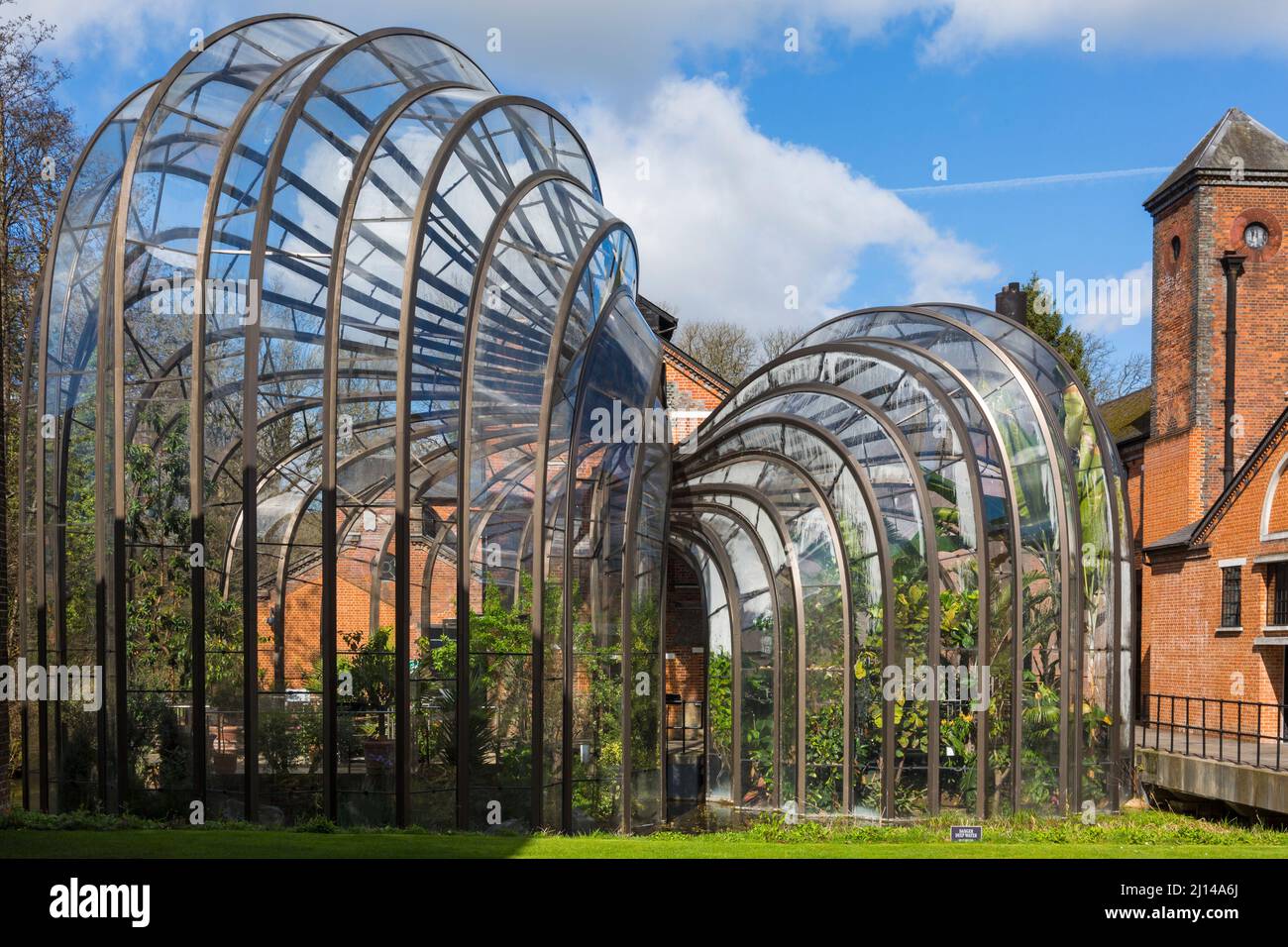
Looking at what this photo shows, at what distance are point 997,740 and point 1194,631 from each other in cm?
1118

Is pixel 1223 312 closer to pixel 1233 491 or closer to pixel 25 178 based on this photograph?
pixel 1233 491

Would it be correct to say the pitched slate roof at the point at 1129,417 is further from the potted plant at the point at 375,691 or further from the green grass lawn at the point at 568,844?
the potted plant at the point at 375,691

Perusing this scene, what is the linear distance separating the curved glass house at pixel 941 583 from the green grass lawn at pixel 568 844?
2714 mm

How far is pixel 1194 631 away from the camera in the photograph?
25891mm

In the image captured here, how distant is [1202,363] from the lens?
93.7 ft

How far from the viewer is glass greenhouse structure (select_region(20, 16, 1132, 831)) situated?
13688 mm

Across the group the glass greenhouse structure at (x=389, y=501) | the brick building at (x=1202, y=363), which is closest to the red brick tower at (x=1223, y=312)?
the brick building at (x=1202, y=363)

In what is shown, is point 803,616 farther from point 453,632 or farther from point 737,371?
point 737,371

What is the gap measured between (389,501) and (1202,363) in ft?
68.9

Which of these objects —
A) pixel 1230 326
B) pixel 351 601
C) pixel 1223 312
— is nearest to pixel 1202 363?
pixel 1230 326

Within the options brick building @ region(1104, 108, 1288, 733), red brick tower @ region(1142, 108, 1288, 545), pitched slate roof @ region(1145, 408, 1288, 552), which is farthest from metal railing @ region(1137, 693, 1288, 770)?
red brick tower @ region(1142, 108, 1288, 545)

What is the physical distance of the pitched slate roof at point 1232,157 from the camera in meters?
28.8

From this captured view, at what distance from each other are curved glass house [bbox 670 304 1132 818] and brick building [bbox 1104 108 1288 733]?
9570 millimetres
